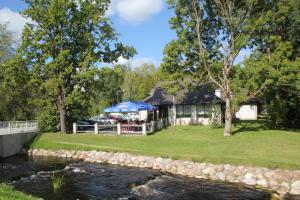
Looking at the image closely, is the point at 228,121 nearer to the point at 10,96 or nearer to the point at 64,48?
the point at 64,48

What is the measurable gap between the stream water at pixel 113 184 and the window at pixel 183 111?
20626 millimetres

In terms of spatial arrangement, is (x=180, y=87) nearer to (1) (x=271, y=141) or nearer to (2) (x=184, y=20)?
(2) (x=184, y=20)

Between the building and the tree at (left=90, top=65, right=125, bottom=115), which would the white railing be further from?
the building

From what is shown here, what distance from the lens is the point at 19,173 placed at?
2161 cm

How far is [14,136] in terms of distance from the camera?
30078 mm

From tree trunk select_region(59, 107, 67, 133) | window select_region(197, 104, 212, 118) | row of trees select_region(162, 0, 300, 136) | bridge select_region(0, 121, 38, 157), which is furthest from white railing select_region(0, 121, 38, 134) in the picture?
window select_region(197, 104, 212, 118)

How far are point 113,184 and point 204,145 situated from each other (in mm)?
9129

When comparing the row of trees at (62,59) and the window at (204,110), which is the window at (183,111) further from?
the row of trees at (62,59)

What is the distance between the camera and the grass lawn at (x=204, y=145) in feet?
67.6

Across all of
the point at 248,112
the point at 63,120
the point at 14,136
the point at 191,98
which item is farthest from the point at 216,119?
the point at 248,112

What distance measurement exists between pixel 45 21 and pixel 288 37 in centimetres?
2513

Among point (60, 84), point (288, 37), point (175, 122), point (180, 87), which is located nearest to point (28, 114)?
point (60, 84)

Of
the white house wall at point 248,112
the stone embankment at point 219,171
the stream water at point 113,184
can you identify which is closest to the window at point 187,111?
the white house wall at point 248,112

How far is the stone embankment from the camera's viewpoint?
57.8ft
